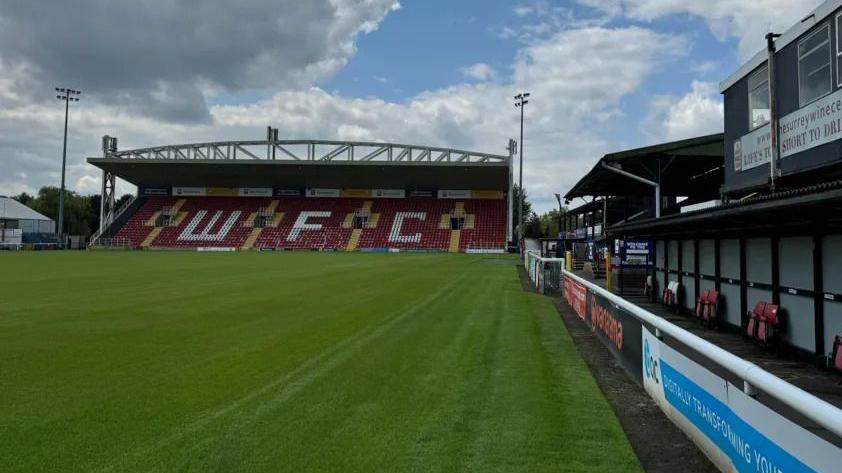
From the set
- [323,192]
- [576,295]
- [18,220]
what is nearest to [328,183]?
[323,192]

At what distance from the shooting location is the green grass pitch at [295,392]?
4.73 metres

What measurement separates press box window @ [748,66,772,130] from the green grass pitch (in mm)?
5674

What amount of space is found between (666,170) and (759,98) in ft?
36.7

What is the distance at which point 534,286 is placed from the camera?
22375 millimetres

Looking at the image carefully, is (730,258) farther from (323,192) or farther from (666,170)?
(323,192)

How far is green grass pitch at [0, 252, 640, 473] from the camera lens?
473cm

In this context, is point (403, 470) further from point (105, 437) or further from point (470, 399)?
point (105, 437)

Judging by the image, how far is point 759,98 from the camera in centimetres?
1245

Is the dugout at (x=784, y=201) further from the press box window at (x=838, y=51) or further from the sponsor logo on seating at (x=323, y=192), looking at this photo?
the sponsor logo on seating at (x=323, y=192)

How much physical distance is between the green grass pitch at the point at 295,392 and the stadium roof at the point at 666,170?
914 centimetres

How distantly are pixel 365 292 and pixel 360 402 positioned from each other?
12.4 metres

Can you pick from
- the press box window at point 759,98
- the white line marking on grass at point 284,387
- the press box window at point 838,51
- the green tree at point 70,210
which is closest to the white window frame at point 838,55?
the press box window at point 838,51

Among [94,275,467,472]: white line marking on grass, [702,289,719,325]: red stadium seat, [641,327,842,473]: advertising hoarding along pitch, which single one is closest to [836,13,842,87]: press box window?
[702,289,719,325]: red stadium seat

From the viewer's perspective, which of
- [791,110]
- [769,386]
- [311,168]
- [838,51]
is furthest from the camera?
[311,168]
